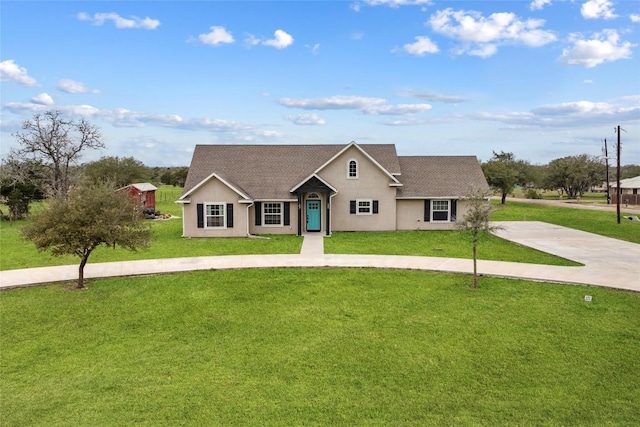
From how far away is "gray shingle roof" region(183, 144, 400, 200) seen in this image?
90.1 ft

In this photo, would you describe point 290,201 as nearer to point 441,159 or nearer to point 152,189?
point 441,159

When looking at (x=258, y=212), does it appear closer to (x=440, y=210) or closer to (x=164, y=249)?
(x=164, y=249)

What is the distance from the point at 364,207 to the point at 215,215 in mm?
9486

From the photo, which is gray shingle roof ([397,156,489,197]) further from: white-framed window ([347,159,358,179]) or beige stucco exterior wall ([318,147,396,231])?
white-framed window ([347,159,358,179])

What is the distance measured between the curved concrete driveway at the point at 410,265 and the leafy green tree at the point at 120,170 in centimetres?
4440

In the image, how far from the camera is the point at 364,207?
28078mm

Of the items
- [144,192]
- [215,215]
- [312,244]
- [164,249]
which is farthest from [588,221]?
[144,192]

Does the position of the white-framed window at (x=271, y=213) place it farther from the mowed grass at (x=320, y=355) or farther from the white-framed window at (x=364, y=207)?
the mowed grass at (x=320, y=355)

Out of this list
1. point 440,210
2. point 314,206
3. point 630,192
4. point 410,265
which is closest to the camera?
point 410,265

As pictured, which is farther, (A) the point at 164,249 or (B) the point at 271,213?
(B) the point at 271,213

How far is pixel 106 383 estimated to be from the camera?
27.1ft

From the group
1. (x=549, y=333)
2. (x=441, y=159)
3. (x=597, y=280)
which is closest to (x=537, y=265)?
(x=597, y=280)

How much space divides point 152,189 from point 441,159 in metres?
24.8

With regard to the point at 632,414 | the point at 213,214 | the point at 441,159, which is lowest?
the point at 632,414
